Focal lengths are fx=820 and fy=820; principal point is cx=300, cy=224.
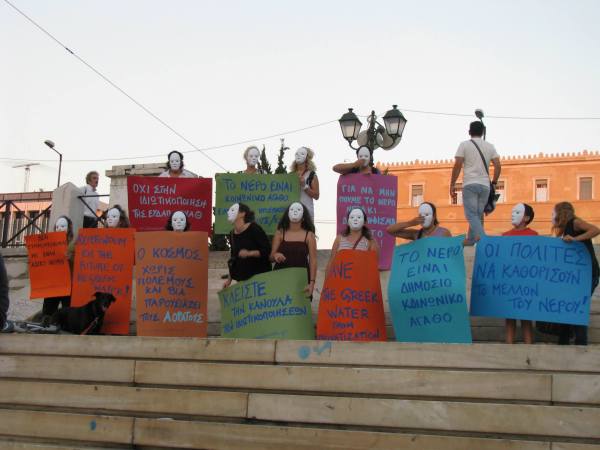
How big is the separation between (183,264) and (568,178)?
45.5 m

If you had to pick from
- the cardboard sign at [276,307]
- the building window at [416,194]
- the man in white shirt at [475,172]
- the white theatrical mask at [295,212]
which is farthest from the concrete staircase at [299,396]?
the building window at [416,194]

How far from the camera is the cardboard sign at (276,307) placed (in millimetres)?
7109

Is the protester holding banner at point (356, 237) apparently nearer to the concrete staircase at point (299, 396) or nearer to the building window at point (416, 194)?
the concrete staircase at point (299, 396)

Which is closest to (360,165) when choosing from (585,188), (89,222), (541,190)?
(89,222)

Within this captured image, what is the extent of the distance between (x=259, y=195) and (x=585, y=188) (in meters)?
44.2

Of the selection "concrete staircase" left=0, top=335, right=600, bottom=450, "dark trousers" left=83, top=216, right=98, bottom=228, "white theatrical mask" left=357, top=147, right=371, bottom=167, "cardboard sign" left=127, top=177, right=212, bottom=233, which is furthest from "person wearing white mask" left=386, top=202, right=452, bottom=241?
"dark trousers" left=83, top=216, right=98, bottom=228

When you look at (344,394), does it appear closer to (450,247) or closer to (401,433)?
(401,433)

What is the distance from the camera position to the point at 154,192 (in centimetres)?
977

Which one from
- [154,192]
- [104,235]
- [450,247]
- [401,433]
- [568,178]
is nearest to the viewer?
[401,433]

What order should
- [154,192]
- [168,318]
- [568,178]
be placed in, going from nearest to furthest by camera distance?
[168,318] → [154,192] → [568,178]

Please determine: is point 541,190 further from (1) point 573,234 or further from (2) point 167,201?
(1) point 573,234

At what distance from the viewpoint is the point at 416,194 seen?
171 feet

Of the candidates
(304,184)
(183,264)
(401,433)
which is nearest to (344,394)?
(401,433)

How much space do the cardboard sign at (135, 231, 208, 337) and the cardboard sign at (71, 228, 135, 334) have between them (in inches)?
22.5
